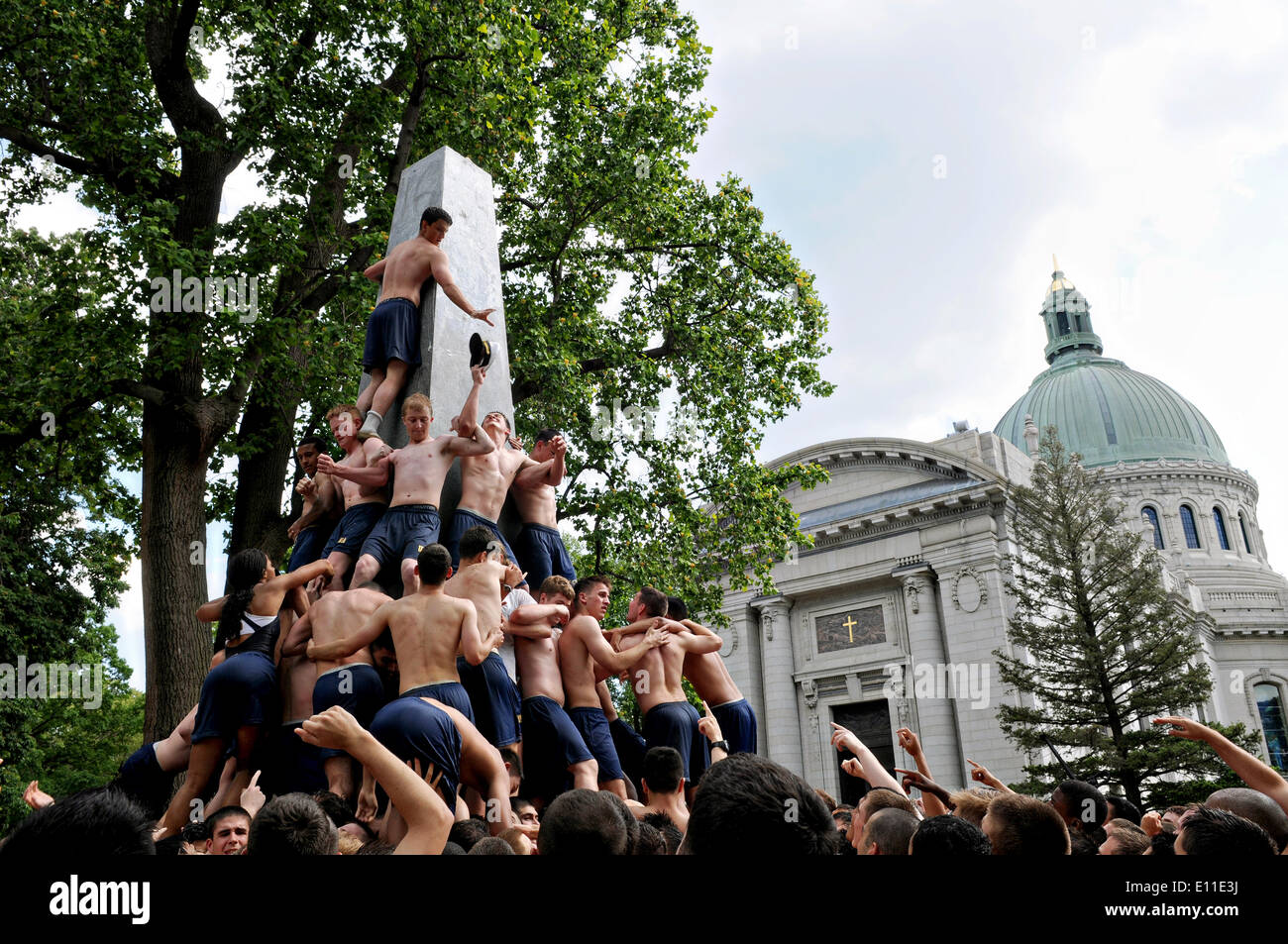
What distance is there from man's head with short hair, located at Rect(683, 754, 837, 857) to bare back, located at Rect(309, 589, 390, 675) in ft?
Result: 16.1

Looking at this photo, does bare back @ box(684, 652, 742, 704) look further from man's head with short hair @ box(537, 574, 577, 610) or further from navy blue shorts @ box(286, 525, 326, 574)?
navy blue shorts @ box(286, 525, 326, 574)

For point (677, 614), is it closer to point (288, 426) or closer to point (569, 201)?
point (288, 426)

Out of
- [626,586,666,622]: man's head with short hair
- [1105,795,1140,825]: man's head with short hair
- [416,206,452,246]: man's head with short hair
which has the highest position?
[416,206,452,246]: man's head with short hair

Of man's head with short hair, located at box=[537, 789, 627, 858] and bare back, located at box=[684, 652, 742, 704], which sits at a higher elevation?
bare back, located at box=[684, 652, 742, 704]

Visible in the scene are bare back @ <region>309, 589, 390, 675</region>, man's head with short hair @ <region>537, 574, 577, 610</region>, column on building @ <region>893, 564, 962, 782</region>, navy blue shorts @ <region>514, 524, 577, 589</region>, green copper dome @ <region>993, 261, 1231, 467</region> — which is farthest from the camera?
green copper dome @ <region>993, 261, 1231, 467</region>

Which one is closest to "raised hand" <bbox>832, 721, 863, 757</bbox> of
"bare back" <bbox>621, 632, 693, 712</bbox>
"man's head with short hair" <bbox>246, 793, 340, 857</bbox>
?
"bare back" <bbox>621, 632, 693, 712</bbox>

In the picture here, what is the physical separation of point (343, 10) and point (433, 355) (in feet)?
28.7

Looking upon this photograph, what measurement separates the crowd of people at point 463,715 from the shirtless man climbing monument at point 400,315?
0.09 feet

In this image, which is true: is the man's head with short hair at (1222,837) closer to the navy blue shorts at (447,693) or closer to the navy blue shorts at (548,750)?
the navy blue shorts at (447,693)

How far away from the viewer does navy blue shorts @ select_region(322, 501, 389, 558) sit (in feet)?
26.2

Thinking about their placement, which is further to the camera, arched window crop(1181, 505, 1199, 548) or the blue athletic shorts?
arched window crop(1181, 505, 1199, 548)

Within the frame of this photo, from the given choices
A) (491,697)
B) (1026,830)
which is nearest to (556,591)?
(491,697)

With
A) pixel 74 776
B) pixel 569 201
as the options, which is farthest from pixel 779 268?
pixel 74 776
